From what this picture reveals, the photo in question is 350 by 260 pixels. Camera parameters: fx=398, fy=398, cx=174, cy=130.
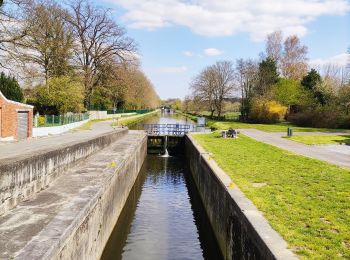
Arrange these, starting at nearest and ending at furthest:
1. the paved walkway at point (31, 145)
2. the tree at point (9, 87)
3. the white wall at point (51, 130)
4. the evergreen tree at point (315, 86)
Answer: the paved walkway at point (31, 145) → the white wall at point (51, 130) → the tree at point (9, 87) → the evergreen tree at point (315, 86)

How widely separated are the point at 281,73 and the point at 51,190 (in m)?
61.3

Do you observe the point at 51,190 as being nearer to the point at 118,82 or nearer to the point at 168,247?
the point at 168,247

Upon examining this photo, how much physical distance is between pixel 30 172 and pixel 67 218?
2.67 metres

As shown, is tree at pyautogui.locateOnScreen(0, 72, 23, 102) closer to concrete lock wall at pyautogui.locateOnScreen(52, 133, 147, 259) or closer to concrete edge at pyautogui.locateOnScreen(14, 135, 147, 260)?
concrete lock wall at pyautogui.locateOnScreen(52, 133, 147, 259)

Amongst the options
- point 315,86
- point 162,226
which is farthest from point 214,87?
point 162,226

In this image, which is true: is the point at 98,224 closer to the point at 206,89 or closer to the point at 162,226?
the point at 162,226

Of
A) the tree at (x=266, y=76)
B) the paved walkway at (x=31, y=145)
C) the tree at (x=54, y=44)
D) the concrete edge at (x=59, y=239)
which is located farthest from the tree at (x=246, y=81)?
the concrete edge at (x=59, y=239)

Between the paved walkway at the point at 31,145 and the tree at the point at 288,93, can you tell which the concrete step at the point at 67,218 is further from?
the tree at the point at 288,93

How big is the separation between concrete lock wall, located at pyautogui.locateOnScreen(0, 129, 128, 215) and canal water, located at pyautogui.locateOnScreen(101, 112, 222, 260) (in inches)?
114

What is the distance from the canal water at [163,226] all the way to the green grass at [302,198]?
230cm

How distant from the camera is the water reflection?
12.1m

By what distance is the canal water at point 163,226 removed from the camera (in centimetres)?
1212

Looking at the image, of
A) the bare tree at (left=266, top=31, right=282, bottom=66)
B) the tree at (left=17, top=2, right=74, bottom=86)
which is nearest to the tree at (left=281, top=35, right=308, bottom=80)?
the bare tree at (left=266, top=31, right=282, bottom=66)

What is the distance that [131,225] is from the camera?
14984mm
